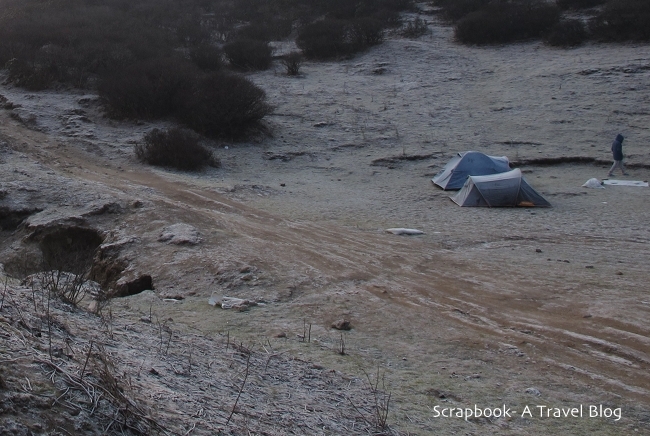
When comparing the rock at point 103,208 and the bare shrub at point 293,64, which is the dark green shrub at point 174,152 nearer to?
the rock at point 103,208

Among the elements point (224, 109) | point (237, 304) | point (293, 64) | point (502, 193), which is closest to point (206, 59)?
point (293, 64)

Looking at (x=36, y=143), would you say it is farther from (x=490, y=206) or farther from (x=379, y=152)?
(x=490, y=206)

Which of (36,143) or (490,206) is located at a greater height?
(36,143)

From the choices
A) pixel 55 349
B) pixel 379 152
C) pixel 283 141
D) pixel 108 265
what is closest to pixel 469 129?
pixel 379 152

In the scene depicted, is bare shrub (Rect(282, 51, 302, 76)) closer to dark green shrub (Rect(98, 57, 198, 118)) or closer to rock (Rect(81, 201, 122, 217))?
dark green shrub (Rect(98, 57, 198, 118))

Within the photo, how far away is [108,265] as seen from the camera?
8.15 metres

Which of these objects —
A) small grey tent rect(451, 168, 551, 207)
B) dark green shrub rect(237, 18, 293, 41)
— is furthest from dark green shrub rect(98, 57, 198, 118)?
small grey tent rect(451, 168, 551, 207)

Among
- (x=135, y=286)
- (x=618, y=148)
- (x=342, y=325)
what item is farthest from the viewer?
(x=618, y=148)

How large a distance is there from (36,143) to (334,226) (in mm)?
7733

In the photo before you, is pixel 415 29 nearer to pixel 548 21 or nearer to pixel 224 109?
pixel 548 21

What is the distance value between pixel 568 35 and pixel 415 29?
5.81 meters

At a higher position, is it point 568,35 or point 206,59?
point 568,35

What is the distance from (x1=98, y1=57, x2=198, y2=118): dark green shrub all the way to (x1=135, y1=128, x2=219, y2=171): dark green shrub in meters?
2.70

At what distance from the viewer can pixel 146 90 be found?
17.1 m
